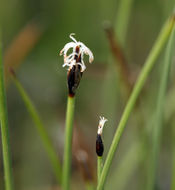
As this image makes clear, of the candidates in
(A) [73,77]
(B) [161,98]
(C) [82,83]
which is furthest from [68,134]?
(C) [82,83]

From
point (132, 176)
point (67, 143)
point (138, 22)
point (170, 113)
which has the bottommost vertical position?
point (67, 143)

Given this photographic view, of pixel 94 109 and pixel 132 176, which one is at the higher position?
pixel 94 109

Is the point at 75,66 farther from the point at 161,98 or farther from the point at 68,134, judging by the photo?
the point at 161,98

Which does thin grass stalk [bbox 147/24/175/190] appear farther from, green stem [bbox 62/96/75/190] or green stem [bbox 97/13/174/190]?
green stem [bbox 62/96/75/190]

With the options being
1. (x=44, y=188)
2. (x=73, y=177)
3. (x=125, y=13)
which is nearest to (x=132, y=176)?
(x=73, y=177)

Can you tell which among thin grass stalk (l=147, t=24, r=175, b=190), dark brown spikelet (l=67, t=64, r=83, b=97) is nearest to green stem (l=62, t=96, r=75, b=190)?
dark brown spikelet (l=67, t=64, r=83, b=97)

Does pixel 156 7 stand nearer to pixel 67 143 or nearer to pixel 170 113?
pixel 170 113

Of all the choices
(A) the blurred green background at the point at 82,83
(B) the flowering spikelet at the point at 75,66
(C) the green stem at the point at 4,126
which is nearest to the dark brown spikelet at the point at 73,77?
(B) the flowering spikelet at the point at 75,66
